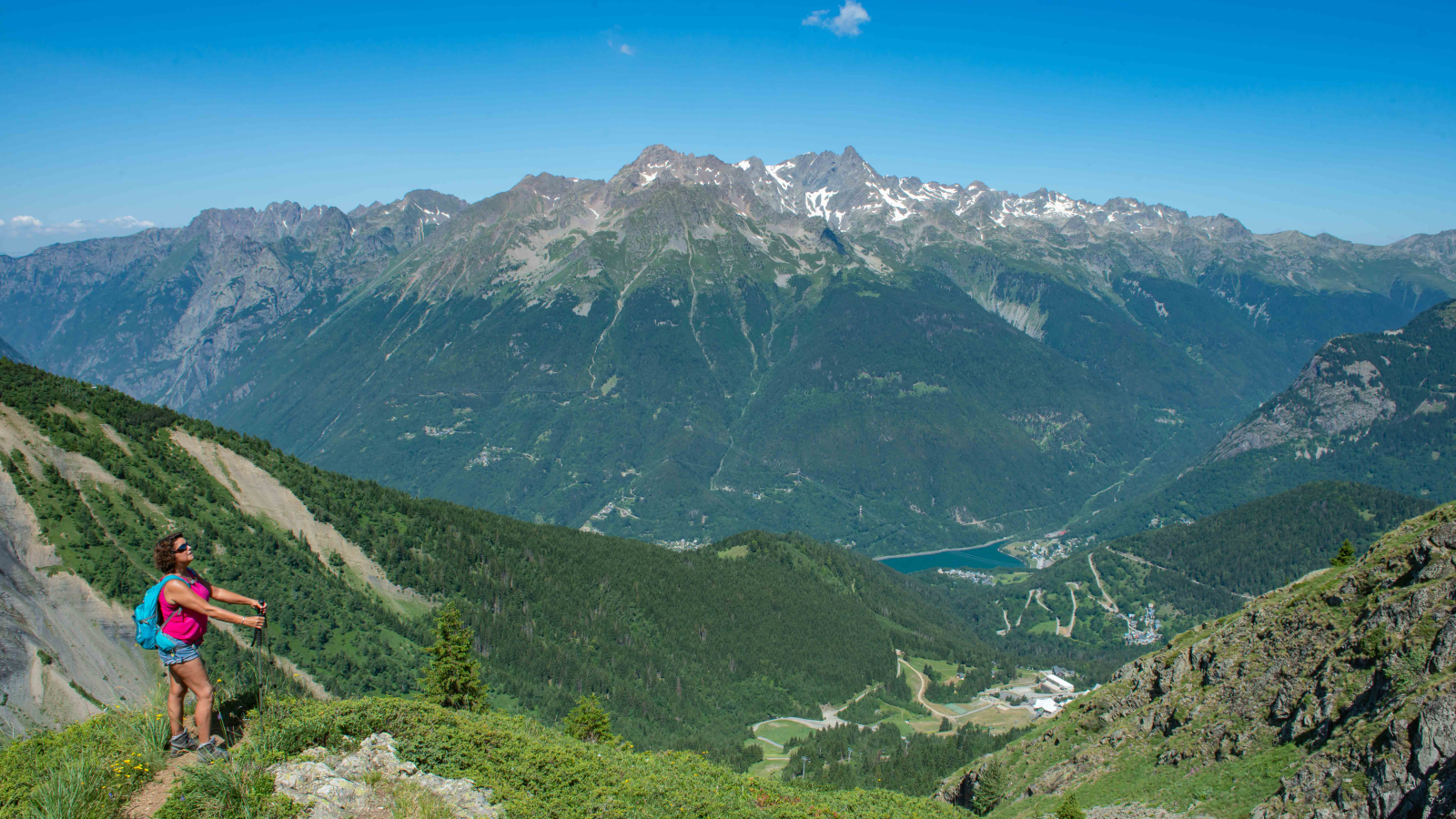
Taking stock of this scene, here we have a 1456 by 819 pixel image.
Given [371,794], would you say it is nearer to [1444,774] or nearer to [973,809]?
[1444,774]

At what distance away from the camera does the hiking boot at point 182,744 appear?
16.6 metres

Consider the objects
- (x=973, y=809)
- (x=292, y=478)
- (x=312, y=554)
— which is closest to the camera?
(x=973, y=809)

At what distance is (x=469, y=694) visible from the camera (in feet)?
182

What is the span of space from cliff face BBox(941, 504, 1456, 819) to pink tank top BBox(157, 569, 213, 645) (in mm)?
36119

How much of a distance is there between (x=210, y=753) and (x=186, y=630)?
289cm

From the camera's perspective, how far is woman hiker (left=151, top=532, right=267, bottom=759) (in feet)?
50.9

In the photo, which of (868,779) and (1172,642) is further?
(868,779)

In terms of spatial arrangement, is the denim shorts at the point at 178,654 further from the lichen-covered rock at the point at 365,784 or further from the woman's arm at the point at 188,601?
the lichen-covered rock at the point at 365,784

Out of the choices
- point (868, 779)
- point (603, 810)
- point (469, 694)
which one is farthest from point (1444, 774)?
point (868, 779)

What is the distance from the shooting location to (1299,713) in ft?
123

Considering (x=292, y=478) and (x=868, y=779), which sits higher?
(x=292, y=478)

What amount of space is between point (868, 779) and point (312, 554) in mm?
84070

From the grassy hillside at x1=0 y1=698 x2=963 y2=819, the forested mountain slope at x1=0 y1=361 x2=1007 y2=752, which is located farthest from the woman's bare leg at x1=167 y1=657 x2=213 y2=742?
the forested mountain slope at x1=0 y1=361 x2=1007 y2=752

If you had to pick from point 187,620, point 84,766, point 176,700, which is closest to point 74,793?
point 84,766
